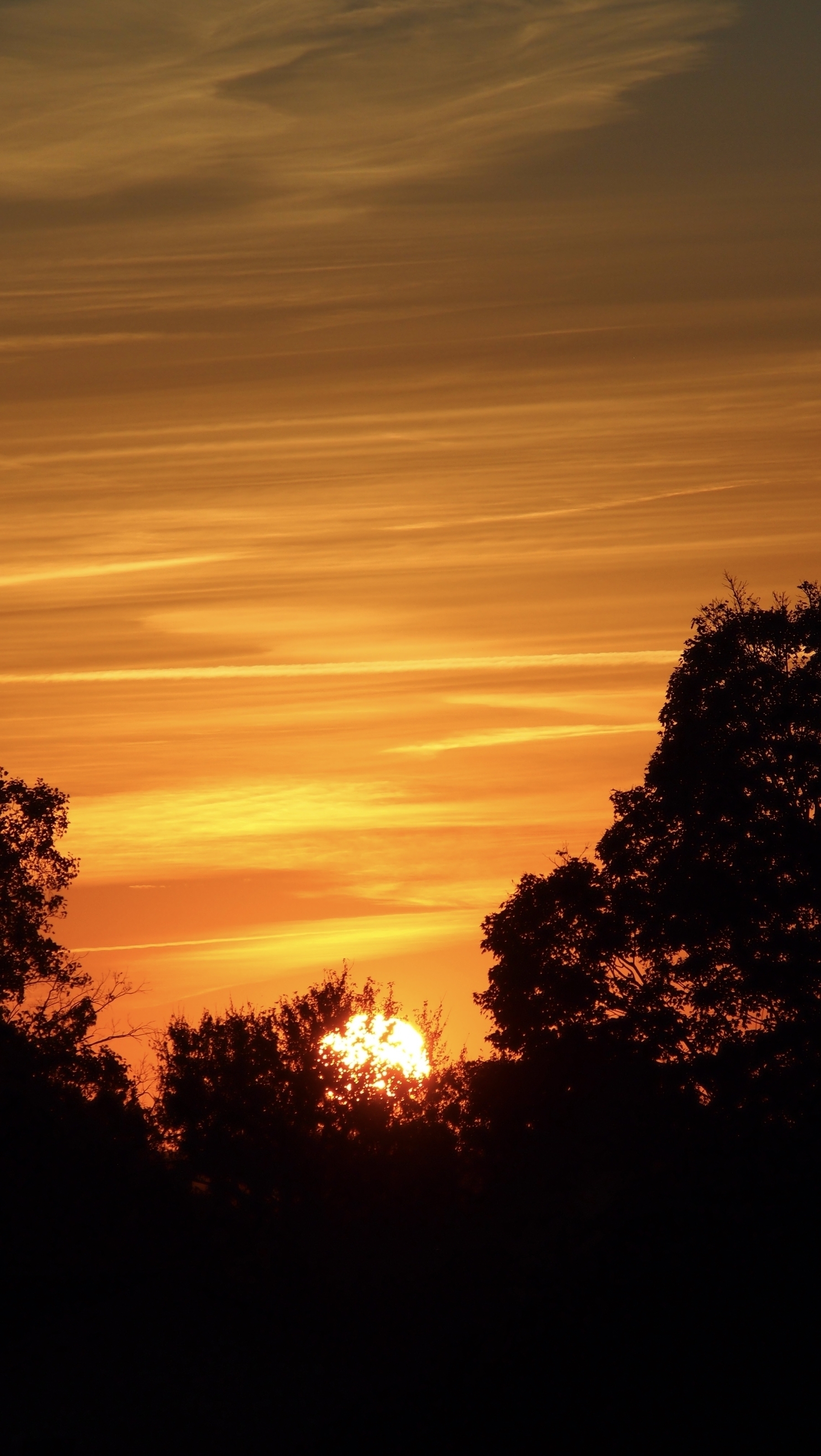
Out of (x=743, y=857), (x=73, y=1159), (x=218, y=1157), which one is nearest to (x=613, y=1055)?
(x=743, y=857)

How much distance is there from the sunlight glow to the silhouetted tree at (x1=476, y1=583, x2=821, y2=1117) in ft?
13.6

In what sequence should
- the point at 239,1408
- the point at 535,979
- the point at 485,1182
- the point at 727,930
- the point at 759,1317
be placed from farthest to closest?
1. the point at 485,1182
2. the point at 535,979
3. the point at 727,930
4. the point at 239,1408
5. the point at 759,1317

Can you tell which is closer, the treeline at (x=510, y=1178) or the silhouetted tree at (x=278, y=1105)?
the treeline at (x=510, y=1178)

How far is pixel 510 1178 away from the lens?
4222 centimetres

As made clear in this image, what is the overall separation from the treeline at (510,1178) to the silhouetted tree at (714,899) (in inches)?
3.0

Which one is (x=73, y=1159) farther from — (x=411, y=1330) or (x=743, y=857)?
(x=743, y=857)

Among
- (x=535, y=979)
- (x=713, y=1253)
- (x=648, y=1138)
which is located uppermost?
(x=535, y=979)

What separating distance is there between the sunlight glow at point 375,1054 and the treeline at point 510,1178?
0.35 m

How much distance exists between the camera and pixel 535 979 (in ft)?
131

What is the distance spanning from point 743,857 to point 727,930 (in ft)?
A: 5.94

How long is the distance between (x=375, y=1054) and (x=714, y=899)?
1199 centimetres

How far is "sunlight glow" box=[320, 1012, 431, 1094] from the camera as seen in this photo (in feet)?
140

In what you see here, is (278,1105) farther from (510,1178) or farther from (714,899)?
(714,899)

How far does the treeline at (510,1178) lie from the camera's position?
31.5 m
